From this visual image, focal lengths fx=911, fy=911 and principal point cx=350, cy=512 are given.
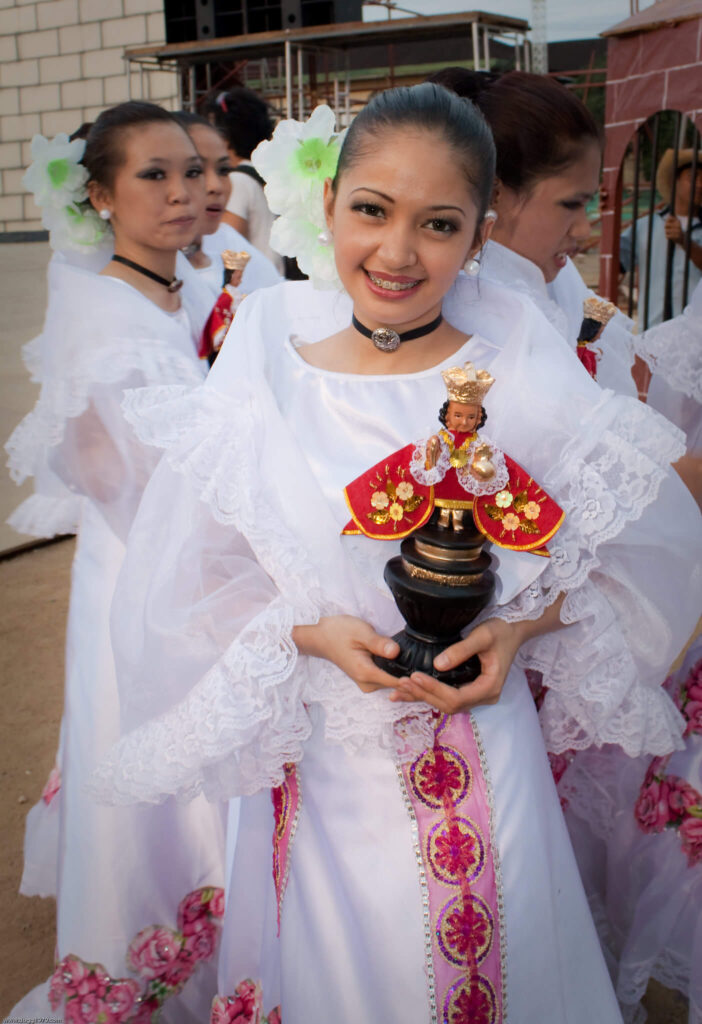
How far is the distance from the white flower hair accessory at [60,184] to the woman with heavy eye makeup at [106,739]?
155 mm

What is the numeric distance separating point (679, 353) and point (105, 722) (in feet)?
5.42

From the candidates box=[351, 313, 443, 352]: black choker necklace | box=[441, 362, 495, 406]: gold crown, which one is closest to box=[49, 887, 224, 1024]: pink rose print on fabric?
box=[351, 313, 443, 352]: black choker necklace

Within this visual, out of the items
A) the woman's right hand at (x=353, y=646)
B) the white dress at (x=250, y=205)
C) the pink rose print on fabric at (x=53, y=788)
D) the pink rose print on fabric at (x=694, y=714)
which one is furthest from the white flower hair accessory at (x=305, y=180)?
the white dress at (x=250, y=205)

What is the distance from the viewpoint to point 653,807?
2141mm

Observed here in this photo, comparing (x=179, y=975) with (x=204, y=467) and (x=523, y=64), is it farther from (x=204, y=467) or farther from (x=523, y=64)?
(x=523, y=64)

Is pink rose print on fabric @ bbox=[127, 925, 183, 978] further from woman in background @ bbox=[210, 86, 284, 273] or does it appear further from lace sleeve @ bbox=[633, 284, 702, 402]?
woman in background @ bbox=[210, 86, 284, 273]

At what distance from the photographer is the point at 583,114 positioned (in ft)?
6.37

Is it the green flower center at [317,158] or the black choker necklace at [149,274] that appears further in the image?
the black choker necklace at [149,274]

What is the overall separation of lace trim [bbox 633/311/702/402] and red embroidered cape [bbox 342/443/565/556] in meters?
0.88

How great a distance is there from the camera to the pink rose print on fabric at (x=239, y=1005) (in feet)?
6.11

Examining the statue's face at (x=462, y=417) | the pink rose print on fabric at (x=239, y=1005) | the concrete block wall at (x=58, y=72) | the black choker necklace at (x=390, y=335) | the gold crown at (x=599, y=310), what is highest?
the concrete block wall at (x=58, y=72)

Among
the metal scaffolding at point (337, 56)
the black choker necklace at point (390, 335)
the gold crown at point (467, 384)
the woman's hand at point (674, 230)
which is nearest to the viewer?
the gold crown at point (467, 384)

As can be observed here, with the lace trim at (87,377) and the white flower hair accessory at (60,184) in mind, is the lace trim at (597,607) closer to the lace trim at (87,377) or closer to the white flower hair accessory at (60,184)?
Result: the lace trim at (87,377)

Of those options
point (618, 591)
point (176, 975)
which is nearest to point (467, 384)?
point (618, 591)
